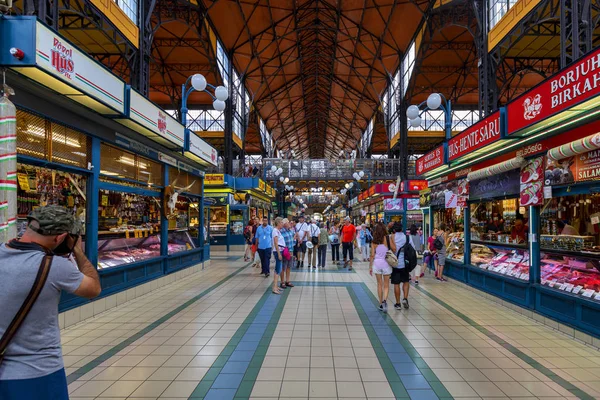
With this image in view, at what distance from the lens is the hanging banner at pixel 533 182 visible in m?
6.23

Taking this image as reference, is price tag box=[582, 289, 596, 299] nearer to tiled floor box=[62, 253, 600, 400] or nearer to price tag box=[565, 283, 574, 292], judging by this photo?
price tag box=[565, 283, 574, 292]

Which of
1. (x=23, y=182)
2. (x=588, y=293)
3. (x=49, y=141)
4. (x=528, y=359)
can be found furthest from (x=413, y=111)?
(x=23, y=182)

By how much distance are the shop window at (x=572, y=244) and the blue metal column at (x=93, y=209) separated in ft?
24.3

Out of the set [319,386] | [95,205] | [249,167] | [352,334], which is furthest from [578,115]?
[249,167]

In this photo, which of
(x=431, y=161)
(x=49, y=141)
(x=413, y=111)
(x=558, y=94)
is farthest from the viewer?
(x=431, y=161)

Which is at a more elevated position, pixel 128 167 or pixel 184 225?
pixel 128 167

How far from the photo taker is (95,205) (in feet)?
21.4

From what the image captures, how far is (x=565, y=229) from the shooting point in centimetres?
603

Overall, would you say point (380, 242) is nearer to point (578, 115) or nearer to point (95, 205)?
point (578, 115)

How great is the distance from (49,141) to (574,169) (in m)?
7.58

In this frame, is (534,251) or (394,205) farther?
(394,205)

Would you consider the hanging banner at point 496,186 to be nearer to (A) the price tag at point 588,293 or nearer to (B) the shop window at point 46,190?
(A) the price tag at point 588,293

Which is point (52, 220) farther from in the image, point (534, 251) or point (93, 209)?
point (534, 251)

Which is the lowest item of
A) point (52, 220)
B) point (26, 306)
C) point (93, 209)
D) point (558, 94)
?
point (26, 306)
